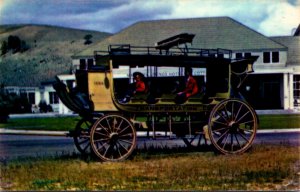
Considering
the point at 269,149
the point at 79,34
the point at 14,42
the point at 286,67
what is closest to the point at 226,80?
the point at 269,149

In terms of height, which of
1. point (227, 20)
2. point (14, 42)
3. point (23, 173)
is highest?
point (227, 20)

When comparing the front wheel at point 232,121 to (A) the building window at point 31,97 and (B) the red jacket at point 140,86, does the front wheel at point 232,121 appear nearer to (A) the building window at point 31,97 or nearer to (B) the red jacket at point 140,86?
(B) the red jacket at point 140,86

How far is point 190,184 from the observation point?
7.96 metres

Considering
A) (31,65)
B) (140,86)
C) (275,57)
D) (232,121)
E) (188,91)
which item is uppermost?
(275,57)

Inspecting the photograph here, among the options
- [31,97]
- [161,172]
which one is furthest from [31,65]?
[161,172]

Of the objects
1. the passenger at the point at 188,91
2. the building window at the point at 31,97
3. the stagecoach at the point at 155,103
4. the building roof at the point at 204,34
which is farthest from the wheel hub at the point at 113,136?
the building window at the point at 31,97

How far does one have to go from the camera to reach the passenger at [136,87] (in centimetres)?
1133

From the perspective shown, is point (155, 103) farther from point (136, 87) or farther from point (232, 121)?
point (232, 121)

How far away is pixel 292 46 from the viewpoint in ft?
155

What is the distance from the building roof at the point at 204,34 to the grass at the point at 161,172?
31.5m

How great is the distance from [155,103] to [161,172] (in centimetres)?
236

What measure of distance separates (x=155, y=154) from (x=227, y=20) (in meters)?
33.7

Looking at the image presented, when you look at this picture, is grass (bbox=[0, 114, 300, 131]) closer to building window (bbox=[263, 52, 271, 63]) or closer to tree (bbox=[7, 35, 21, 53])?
tree (bbox=[7, 35, 21, 53])

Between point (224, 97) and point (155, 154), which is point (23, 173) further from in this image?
point (224, 97)
